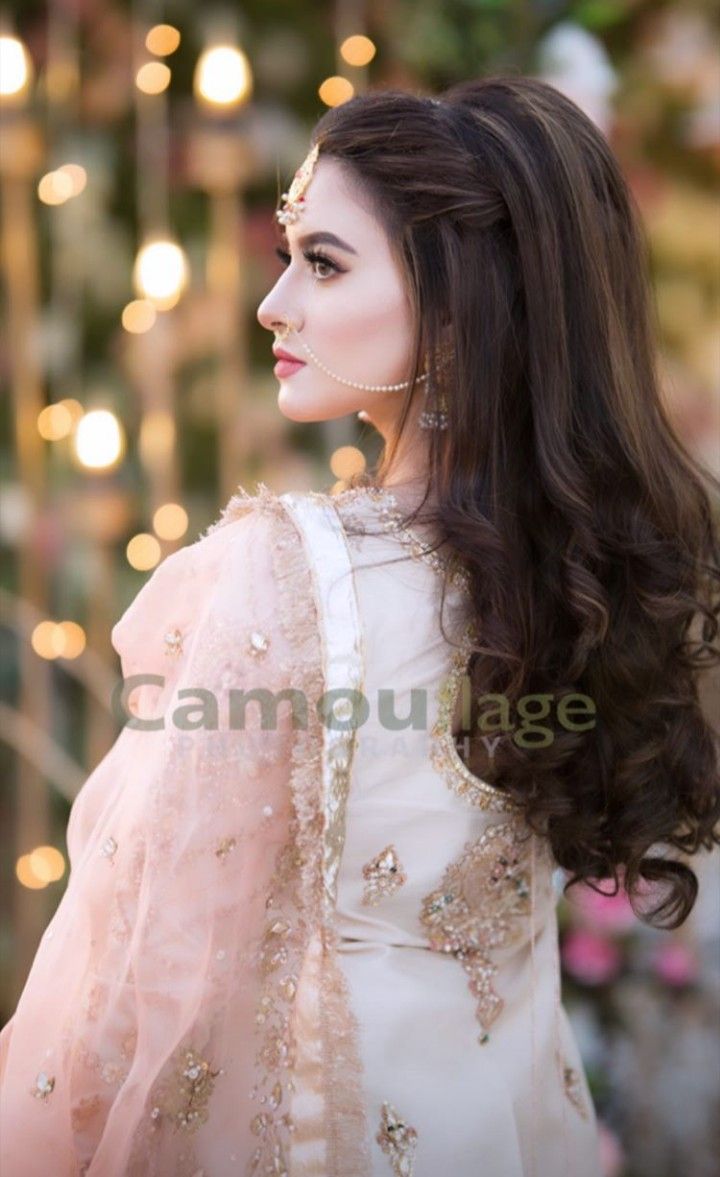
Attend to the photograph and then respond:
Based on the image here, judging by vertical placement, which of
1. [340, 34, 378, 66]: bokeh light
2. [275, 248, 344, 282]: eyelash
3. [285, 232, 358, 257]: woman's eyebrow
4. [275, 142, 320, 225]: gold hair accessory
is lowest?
[275, 248, 344, 282]: eyelash

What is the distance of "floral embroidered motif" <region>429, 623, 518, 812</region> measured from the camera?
1.24m

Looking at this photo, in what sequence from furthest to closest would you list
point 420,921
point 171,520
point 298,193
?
point 171,520 → point 298,193 → point 420,921

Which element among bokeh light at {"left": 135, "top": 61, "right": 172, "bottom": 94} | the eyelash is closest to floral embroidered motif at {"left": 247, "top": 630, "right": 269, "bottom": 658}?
the eyelash

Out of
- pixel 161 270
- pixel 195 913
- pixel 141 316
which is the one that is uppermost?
pixel 161 270

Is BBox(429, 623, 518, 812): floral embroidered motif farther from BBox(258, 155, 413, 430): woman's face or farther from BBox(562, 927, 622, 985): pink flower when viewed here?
BBox(562, 927, 622, 985): pink flower

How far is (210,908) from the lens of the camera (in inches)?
45.4

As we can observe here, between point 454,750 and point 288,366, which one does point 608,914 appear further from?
point 288,366

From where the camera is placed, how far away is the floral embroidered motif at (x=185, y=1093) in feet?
3.72

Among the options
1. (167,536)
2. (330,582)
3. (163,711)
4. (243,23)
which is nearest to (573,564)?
(330,582)

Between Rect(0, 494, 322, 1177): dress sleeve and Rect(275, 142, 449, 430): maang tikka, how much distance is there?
168mm

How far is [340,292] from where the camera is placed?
1.30 meters

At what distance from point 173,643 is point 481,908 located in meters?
0.37

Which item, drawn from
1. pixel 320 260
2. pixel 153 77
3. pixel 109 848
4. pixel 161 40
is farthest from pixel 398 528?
pixel 161 40

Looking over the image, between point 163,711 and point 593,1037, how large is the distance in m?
1.57
